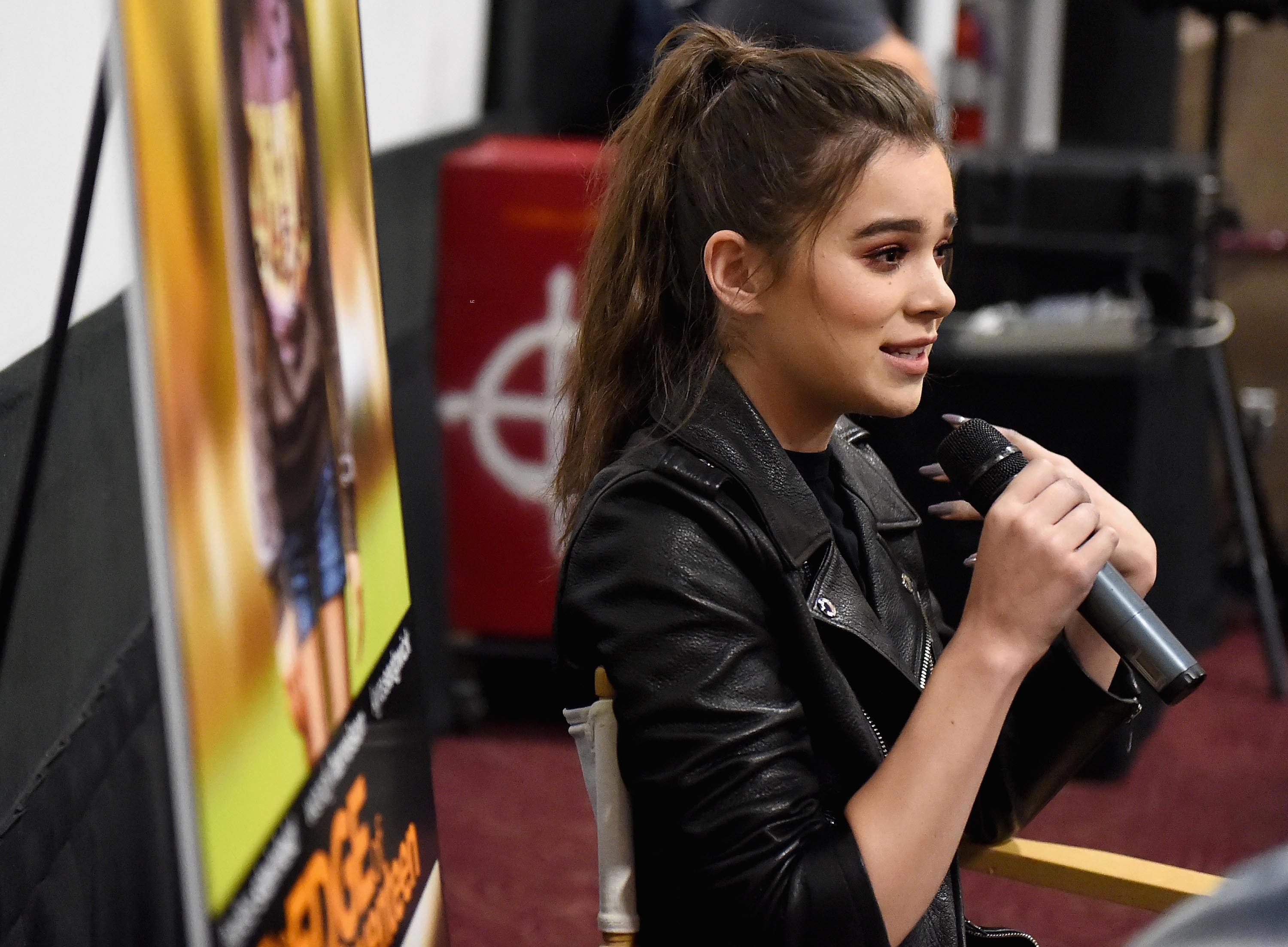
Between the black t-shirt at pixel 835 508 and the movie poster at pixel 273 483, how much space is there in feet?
1.10

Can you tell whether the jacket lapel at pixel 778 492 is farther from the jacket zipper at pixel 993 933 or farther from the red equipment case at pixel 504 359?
the red equipment case at pixel 504 359

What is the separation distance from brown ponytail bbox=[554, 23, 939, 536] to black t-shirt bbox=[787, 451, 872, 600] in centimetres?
13

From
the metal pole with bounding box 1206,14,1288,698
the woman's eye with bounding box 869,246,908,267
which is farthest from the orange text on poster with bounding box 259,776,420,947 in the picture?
the metal pole with bounding box 1206,14,1288,698

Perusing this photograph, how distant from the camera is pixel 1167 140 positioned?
5543mm

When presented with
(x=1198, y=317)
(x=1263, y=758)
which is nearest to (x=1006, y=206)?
(x=1198, y=317)

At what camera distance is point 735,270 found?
1.21 meters

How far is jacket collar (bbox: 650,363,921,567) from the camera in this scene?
1.17 metres

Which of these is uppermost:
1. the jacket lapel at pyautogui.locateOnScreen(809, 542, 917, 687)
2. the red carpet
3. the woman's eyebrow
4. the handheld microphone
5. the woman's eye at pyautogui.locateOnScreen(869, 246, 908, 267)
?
the woman's eyebrow

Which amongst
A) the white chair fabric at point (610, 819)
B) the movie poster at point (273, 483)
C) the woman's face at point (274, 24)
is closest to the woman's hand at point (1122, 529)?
the white chair fabric at point (610, 819)

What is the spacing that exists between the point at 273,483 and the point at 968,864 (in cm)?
79

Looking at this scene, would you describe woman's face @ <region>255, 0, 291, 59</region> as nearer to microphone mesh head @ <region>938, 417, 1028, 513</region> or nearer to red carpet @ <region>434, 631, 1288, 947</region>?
microphone mesh head @ <region>938, 417, 1028, 513</region>

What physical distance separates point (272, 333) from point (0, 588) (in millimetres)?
244

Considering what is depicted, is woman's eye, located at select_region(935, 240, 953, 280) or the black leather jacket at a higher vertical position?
Result: woman's eye, located at select_region(935, 240, 953, 280)

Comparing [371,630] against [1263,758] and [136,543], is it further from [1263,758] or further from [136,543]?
[1263,758]
